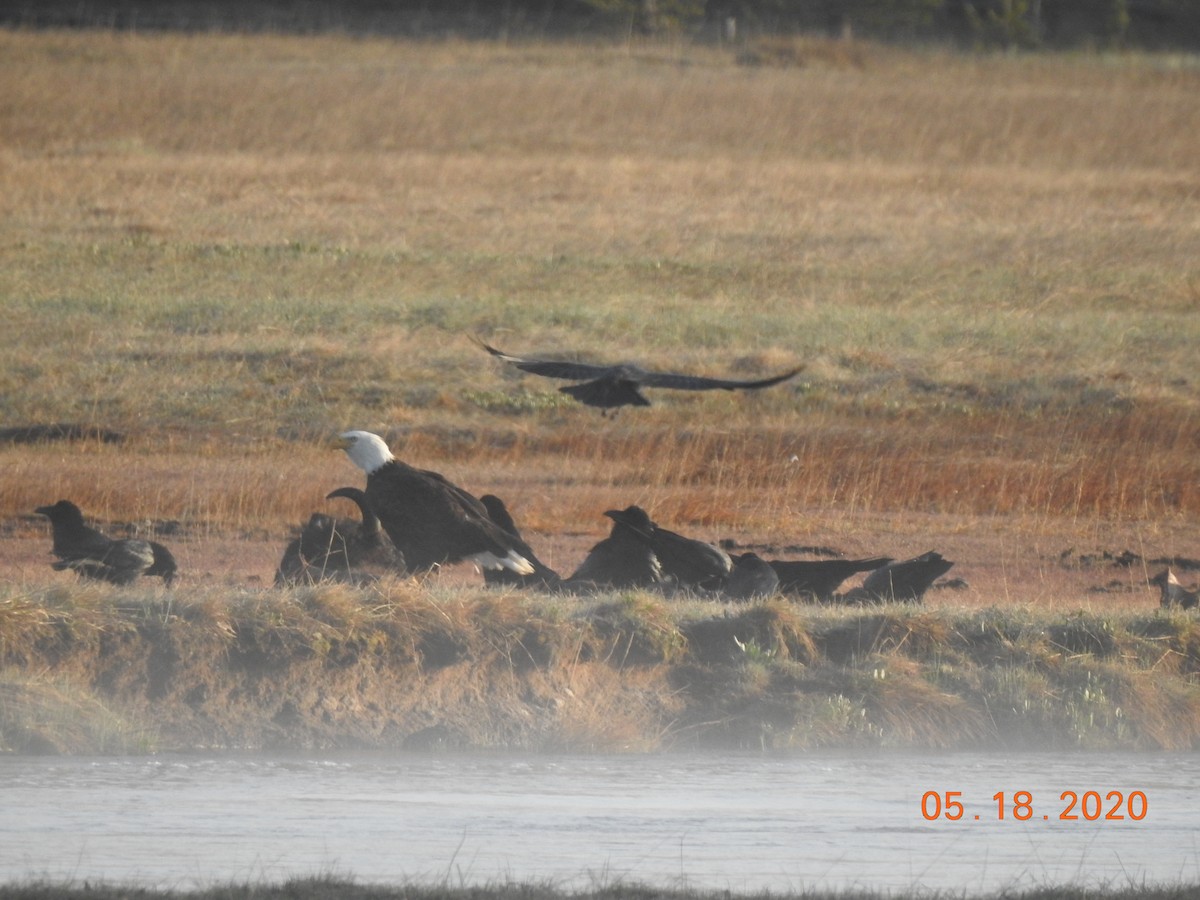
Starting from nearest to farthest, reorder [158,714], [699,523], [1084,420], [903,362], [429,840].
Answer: [429,840]
[158,714]
[699,523]
[1084,420]
[903,362]

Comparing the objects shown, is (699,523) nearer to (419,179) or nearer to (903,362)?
(903,362)

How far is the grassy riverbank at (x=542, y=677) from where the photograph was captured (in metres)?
8.21

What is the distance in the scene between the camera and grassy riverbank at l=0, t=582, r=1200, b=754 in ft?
26.9

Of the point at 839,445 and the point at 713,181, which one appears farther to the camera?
the point at 713,181

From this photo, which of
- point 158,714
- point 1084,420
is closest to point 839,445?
point 1084,420

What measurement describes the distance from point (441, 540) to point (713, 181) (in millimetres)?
18531

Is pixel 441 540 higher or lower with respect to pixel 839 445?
higher

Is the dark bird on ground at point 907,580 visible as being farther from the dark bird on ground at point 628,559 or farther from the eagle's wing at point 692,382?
the eagle's wing at point 692,382

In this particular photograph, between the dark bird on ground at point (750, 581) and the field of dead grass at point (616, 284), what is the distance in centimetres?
179

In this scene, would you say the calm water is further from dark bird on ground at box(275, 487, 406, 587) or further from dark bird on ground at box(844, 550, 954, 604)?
dark bird on ground at box(275, 487, 406, 587)

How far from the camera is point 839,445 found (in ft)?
52.3
